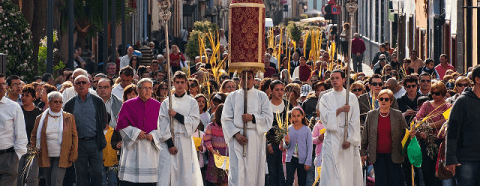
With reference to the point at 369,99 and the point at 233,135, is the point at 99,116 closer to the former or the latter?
the point at 233,135

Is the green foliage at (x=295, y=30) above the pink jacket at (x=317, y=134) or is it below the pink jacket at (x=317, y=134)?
above

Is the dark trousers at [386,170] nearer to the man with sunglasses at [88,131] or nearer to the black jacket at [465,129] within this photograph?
the black jacket at [465,129]

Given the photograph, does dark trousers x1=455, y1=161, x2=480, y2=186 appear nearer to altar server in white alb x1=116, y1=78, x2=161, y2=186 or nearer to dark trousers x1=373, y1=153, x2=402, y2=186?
dark trousers x1=373, y1=153, x2=402, y2=186

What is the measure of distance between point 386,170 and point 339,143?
0.69 meters

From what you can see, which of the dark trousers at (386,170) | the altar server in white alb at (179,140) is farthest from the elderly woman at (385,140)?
the altar server in white alb at (179,140)

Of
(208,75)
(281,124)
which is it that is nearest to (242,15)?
(281,124)

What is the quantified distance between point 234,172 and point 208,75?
688cm

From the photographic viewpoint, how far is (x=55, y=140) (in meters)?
10.4

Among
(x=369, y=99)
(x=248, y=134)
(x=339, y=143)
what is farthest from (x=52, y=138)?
(x=369, y=99)

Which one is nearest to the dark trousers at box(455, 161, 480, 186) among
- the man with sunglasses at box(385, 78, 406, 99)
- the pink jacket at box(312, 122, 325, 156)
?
the pink jacket at box(312, 122, 325, 156)

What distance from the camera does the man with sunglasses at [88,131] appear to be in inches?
424

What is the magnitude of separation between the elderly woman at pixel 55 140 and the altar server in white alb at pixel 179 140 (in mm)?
1067

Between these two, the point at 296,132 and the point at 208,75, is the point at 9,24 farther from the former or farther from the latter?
the point at 296,132

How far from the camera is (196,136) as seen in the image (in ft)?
37.2
